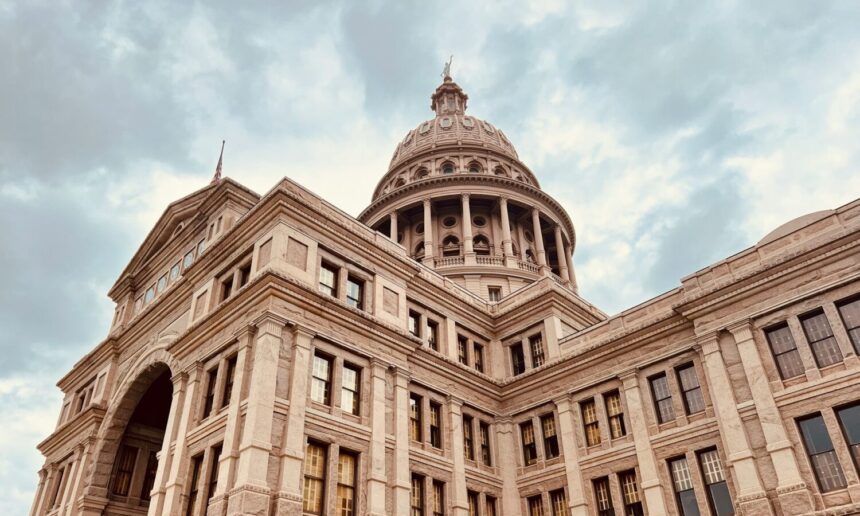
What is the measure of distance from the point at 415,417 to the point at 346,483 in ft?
19.2

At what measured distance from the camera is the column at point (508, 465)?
3185 centimetres

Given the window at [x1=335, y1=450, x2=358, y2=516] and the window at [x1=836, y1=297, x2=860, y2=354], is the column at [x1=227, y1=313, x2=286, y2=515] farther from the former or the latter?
the window at [x1=836, y1=297, x2=860, y2=354]

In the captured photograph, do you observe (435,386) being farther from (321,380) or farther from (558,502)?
(558,502)

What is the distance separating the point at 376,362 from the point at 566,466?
10753mm


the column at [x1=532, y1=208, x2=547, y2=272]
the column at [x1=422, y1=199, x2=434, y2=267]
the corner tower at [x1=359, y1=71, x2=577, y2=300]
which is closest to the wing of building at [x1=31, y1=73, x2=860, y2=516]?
the corner tower at [x1=359, y1=71, x2=577, y2=300]

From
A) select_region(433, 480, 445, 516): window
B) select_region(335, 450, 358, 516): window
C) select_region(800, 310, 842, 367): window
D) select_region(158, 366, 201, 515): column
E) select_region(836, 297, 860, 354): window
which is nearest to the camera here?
select_region(836, 297, 860, 354): window

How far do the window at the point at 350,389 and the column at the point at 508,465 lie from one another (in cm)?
1000

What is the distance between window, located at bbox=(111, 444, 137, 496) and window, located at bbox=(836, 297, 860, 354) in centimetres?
3645

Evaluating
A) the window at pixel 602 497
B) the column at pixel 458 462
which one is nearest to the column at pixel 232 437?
the column at pixel 458 462

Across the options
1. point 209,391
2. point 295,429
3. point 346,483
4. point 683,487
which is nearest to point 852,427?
point 683,487

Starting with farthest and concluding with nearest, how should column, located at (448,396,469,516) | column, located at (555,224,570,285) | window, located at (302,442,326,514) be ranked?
column, located at (555,224,570,285) → column, located at (448,396,469,516) → window, located at (302,442,326,514)

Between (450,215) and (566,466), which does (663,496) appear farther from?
(450,215)

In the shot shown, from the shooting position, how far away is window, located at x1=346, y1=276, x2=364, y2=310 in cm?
2973

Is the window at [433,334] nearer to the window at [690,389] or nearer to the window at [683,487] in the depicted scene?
the window at [690,389]
